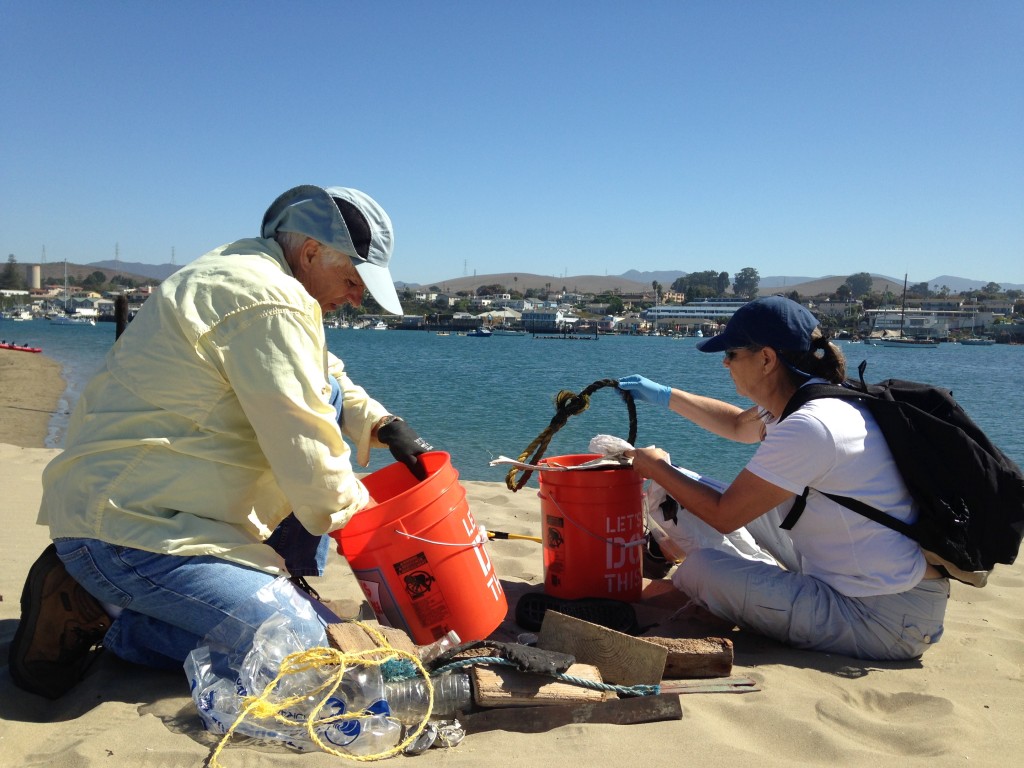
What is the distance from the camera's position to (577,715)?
2363 millimetres

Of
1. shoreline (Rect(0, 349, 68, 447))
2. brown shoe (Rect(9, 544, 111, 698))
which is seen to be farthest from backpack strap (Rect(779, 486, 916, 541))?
shoreline (Rect(0, 349, 68, 447))

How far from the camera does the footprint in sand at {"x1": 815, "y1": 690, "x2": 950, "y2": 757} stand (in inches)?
90.1

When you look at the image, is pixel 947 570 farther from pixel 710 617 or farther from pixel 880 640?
pixel 710 617

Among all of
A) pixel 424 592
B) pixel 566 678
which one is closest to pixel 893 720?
pixel 566 678

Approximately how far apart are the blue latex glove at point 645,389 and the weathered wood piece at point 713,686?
5.20 feet

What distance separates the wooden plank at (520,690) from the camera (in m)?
2.38

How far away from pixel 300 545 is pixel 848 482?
209 cm

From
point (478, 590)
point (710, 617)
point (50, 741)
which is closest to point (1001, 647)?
point (710, 617)

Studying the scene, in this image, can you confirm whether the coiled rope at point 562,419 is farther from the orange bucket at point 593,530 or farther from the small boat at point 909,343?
the small boat at point 909,343

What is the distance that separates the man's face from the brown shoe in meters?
1.17

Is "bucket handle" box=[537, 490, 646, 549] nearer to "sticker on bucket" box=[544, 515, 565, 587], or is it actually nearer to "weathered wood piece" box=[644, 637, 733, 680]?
"sticker on bucket" box=[544, 515, 565, 587]

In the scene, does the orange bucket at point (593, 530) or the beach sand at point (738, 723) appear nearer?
the beach sand at point (738, 723)

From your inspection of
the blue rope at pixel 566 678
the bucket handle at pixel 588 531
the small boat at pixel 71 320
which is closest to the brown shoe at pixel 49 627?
the blue rope at pixel 566 678

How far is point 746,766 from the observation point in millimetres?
2123
